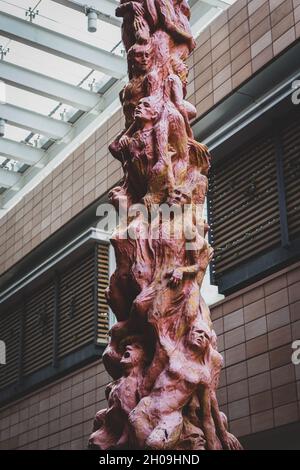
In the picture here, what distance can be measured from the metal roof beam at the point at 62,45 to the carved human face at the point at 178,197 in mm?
6977

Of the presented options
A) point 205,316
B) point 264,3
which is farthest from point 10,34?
point 205,316

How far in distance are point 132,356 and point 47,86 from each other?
28.4ft

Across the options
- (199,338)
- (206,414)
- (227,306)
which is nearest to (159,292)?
(199,338)

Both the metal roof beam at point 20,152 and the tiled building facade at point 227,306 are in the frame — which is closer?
the tiled building facade at point 227,306

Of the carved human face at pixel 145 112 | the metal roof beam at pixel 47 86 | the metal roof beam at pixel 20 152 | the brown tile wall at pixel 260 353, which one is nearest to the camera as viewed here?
the carved human face at pixel 145 112

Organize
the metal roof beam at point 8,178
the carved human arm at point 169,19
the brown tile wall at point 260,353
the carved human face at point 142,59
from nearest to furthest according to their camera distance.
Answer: the carved human face at point 142,59, the carved human arm at point 169,19, the brown tile wall at point 260,353, the metal roof beam at point 8,178

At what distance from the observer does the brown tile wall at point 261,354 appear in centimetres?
947

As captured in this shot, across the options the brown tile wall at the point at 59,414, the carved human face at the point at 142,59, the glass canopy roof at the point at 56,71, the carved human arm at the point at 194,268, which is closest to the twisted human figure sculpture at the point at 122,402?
the carved human arm at the point at 194,268

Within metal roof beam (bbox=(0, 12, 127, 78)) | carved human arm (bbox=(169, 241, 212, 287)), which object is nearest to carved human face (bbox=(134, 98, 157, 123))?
carved human arm (bbox=(169, 241, 212, 287))

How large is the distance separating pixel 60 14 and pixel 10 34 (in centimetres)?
120

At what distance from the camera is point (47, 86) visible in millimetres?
14305

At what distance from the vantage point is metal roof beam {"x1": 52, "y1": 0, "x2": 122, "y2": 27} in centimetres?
1270

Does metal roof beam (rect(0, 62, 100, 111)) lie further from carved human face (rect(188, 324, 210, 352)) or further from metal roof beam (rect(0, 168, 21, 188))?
carved human face (rect(188, 324, 210, 352))

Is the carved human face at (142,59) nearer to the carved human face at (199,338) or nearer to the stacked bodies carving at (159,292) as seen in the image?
the stacked bodies carving at (159,292)
